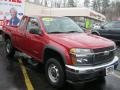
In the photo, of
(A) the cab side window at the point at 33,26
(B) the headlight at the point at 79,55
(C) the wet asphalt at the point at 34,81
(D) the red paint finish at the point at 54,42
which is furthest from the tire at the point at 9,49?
(B) the headlight at the point at 79,55

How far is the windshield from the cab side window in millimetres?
245

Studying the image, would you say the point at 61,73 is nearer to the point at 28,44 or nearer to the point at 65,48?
the point at 65,48

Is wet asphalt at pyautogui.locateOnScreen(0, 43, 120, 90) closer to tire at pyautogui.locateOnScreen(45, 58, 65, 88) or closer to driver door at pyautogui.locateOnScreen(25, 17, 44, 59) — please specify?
tire at pyautogui.locateOnScreen(45, 58, 65, 88)

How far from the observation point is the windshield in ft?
24.1

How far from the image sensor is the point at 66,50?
239 inches

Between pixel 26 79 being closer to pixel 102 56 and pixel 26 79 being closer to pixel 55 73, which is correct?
Result: pixel 55 73

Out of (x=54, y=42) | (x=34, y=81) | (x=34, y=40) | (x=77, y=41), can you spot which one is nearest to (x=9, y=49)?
(x=34, y=40)

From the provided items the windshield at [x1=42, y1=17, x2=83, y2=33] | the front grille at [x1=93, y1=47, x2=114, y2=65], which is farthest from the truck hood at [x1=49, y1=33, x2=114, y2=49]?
the windshield at [x1=42, y1=17, x2=83, y2=33]

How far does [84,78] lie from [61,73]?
→ 0.60m

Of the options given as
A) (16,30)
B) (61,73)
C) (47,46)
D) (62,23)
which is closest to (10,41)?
(16,30)

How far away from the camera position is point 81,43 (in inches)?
244

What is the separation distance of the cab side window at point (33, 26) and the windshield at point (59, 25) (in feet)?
0.80

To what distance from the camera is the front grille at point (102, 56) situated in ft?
20.1

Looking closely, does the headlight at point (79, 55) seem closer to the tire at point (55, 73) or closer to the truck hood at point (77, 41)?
the truck hood at point (77, 41)
